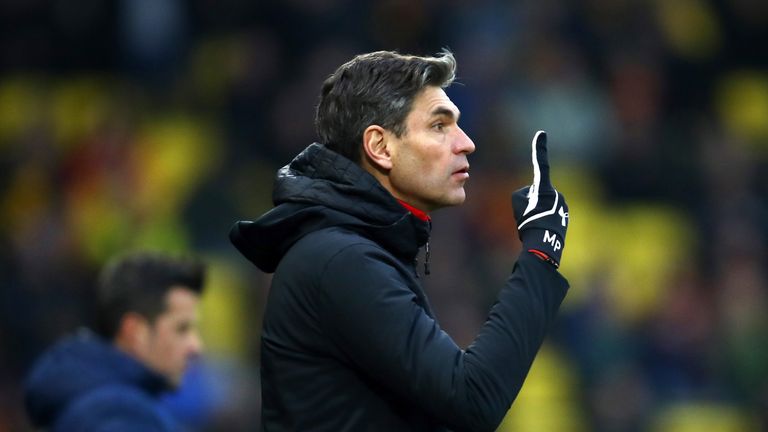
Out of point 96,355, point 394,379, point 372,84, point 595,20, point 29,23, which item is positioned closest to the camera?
point 394,379

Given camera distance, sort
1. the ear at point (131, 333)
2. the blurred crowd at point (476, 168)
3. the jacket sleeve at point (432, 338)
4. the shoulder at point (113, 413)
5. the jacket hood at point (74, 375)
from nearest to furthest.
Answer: the jacket sleeve at point (432, 338) → the shoulder at point (113, 413) → the jacket hood at point (74, 375) → the ear at point (131, 333) → the blurred crowd at point (476, 168)

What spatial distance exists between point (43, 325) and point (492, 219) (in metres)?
3.03

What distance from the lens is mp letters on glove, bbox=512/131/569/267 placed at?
296cm

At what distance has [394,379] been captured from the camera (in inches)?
110

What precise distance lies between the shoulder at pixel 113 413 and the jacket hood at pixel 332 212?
131 centimetres

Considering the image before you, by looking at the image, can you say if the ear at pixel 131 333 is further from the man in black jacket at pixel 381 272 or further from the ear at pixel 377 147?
the ear at pixel 377 147

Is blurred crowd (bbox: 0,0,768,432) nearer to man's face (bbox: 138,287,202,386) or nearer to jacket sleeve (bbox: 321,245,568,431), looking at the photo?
man's face (bbox: 138,287,202,386)

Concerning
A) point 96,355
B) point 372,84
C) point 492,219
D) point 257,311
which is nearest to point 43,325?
point 257,311

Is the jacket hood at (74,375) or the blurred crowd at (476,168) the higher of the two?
the blurred crowd at (476,168)

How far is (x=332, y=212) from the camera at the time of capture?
2.98 metres

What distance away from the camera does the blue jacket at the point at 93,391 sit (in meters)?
4.20

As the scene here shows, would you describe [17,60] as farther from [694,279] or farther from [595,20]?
[694,279]

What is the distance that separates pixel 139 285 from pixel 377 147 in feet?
6.55

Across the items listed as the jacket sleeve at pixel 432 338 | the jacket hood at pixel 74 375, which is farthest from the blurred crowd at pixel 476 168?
the jacket sleeve at pixel 432 338
